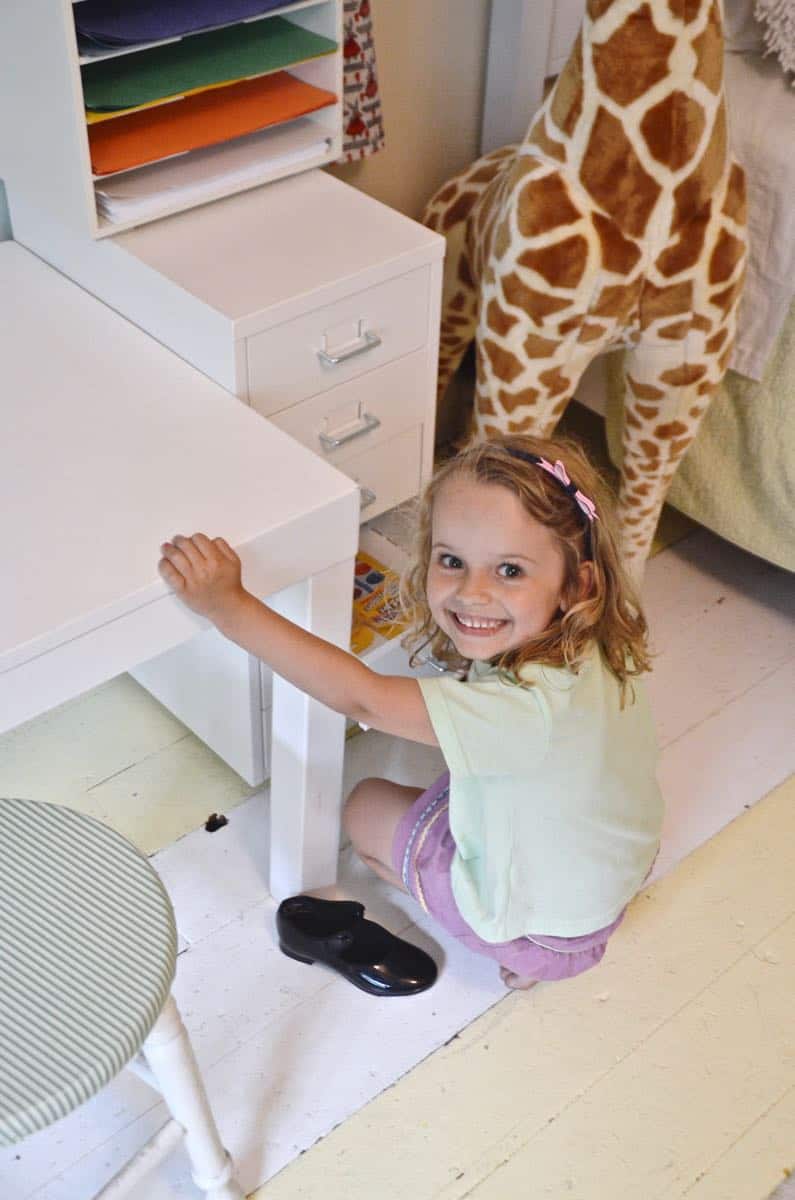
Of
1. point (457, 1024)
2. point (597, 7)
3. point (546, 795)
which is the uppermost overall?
point (597, 7)

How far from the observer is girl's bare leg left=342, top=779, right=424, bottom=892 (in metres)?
1.48

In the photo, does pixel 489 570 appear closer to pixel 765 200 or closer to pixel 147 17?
pixel 147 17

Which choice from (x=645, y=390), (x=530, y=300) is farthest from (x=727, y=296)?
(x=530, y=300)

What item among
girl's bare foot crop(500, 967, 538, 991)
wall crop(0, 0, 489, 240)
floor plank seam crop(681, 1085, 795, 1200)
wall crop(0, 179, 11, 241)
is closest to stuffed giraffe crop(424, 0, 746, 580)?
wall crop(0, 0, 489, 240)

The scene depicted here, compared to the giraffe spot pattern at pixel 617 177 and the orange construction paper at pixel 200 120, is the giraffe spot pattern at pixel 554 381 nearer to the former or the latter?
the giraffe spot pattern at pixel 617 177

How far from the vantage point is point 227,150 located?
4.59 feet

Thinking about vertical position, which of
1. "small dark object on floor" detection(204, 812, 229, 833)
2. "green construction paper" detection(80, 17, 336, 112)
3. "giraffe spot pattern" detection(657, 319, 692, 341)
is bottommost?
"small dark object on floor" detection(204, 812, 229, 833)

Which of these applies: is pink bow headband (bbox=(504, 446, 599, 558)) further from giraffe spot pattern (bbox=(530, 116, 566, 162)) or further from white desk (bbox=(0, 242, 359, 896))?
giraffe spot pattern (bbox=(530, 116, 566, 162))

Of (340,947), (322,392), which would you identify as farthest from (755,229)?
(340,947)

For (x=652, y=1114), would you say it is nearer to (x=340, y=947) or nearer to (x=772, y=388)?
(x=340, y=947)

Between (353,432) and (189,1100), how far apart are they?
27.3 inches

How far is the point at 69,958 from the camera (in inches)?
37.8

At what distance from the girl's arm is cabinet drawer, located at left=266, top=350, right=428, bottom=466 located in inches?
11.4

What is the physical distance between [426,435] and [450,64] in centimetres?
59
